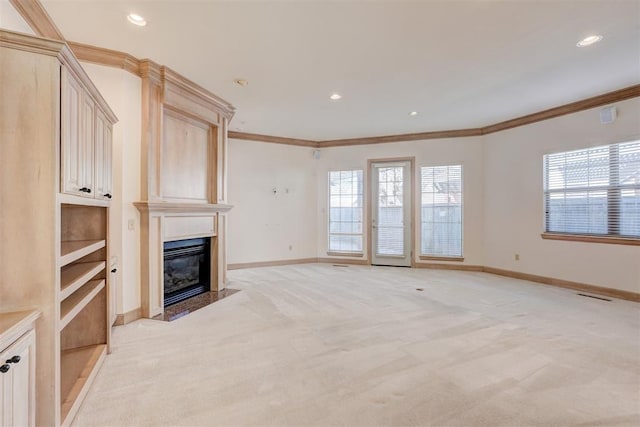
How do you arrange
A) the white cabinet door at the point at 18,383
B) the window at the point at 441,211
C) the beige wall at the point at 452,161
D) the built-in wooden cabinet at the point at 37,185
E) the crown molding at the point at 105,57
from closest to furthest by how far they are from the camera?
the white cabinet door at the point at 18,383 < the built-in wooden cabinet at the point at 37,185 < the crown molding at the point at 105,57 < the beige wall at the point at 452,161 < the window at the point at 441,211

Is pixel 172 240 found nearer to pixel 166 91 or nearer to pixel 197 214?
pixel 197 214

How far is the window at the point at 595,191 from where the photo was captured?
407 cm

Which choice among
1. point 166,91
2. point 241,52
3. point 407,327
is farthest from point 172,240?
→ point 407,327

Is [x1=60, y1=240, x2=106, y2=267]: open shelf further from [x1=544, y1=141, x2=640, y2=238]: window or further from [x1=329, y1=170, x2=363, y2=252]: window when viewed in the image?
[x1=544, y1=141, x2=640, y2=238]: window

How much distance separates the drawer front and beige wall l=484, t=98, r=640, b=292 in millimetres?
5041

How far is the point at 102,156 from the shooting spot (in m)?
2.36

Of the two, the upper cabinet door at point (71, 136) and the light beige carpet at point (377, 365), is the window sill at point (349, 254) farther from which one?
the upper cabinet door at point (71, 136)

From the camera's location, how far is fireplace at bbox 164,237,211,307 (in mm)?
3844

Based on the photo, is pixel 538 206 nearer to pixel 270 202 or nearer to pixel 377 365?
pixel 377 365

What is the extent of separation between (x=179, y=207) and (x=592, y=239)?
5.64m

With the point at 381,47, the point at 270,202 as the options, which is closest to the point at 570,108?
the point at 381,47

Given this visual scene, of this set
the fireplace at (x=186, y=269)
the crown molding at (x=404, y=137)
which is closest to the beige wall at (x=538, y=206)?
the crown molding at (x=404, y=137)

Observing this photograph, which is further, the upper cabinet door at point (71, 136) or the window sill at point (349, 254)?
the window sill at point (349, 254)

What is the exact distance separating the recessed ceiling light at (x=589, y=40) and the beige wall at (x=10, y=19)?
4.52 m
